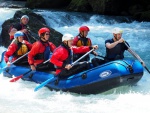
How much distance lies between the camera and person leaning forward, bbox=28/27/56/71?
7191 mm

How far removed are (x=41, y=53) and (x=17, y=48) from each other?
79cm

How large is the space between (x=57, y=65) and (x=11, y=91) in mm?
1191

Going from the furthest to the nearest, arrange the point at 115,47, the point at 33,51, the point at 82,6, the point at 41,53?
the point at 82,6 → the point at 41,53 → the point at 33,51 → the point at 115,47

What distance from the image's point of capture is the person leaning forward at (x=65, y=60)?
261 inches

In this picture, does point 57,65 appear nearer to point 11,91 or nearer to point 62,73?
point 62,73

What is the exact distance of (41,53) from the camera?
7.36 meters

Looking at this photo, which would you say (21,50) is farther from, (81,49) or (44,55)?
(81,49)

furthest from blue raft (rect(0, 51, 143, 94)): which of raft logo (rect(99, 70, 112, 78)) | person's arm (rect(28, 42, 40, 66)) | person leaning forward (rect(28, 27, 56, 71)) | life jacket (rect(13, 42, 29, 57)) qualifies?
life jacket (rect(13, 42, 29, 57))

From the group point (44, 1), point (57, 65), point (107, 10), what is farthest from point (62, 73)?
point (44, 1)

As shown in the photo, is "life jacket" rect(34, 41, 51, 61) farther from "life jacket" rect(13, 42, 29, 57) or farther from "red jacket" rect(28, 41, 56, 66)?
"life jacket" rect(13, 42, 29, 57)

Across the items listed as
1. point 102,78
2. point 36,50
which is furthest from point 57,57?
point 102,78

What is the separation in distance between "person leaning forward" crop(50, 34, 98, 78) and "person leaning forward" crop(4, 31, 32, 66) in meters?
1.35

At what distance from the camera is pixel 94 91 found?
6.61 meters

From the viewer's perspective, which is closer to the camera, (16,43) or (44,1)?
(16,43)
